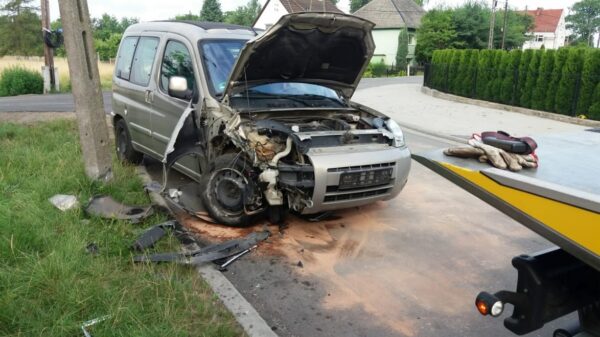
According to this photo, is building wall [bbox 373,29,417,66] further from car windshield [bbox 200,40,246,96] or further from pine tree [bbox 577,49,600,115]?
car windshield [bbox 200,40,246,96]

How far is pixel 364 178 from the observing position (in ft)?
15.5

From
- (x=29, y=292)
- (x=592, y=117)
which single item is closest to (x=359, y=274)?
(x=29, y=292)

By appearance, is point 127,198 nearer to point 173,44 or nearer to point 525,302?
point 173,44

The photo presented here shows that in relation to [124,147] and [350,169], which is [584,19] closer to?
[124,147]

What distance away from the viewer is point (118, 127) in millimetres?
7797

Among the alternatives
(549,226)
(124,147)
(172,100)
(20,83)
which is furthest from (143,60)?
(20,83)

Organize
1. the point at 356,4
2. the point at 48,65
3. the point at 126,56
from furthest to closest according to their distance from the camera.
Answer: the point at 356,4, the point at 48,65, the point at 126,56

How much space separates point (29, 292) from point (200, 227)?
6.59 feet

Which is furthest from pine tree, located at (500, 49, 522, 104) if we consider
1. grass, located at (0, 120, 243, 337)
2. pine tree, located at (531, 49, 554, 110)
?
grass, located at (0, 120, 243, 337)

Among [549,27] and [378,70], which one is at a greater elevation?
[549,27]

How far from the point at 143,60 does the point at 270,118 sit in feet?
8.41

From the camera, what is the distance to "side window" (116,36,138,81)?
282 inches

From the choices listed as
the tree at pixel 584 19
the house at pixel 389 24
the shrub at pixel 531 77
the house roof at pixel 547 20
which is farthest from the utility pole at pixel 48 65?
the tree at pixel 584 19

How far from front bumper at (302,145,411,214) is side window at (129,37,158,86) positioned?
3.07 meters
